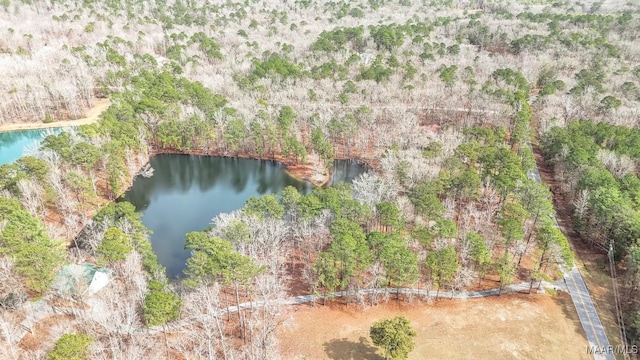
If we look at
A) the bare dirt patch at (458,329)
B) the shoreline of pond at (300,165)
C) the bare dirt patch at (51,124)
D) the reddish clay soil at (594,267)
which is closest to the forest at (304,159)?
the shoreline of pond at (300,165)

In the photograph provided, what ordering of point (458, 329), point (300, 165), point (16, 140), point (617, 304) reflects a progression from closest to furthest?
point (458, 329), point (617, 304), point (300, 165), point (16, 140)

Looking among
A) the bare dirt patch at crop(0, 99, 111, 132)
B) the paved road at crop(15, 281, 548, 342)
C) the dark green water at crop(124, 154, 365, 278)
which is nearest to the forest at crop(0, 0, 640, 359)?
the paved road at crop(15, 281, 548, 342)

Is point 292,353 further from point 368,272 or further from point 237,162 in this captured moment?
point 237,162

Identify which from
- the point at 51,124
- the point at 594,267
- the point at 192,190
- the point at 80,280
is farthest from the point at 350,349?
the point at 51,124

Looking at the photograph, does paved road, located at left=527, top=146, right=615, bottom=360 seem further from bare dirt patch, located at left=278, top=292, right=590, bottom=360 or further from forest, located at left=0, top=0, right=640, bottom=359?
forest, located at left=0, top=0, right=640, bottom=359

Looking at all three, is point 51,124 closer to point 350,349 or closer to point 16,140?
point 16,140

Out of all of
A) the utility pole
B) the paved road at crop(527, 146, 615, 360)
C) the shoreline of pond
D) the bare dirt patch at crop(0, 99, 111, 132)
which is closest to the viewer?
the paved road at crop(527, 146, 615, 360)

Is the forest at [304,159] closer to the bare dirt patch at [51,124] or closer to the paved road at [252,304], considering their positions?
the paved road at [252,304]
